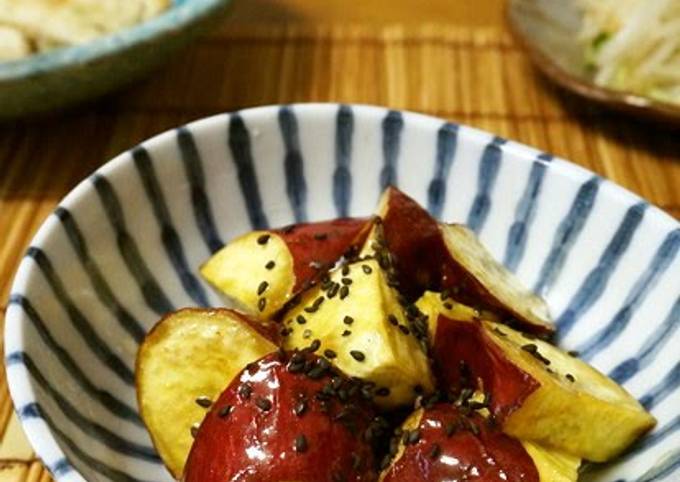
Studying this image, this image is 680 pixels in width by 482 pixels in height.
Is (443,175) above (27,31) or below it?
below

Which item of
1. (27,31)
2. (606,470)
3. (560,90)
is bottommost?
(606,470)

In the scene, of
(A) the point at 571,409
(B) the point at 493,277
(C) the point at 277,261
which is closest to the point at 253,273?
(C) the point at 277,261

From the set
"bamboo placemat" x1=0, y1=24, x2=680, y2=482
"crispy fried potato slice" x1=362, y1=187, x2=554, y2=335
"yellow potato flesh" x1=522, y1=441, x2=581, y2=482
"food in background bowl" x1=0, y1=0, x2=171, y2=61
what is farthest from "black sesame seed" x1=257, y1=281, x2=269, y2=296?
"food in background bowl" x1=0, y1=0, x2=171, y2=61

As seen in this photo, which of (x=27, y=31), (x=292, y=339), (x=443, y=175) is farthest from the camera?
(x=27, y=31)

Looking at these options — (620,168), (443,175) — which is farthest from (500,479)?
(620,168)

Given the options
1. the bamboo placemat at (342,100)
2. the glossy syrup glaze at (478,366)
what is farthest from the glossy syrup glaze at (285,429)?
the bamboo placemat at (342,100)

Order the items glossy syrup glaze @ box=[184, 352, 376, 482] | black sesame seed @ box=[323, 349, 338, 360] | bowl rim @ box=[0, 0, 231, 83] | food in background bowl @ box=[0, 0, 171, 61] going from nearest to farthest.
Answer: glossy syrup glaze @ box=[184, 352, 376, 482]
black sesame seed @ box=[323, 349, 338, 360]
bowl rim @ box=[0, 0, 231, 83]
food in background bowl @ box=[0, 0, 171, 61]

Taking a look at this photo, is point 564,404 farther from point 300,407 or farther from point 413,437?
point 300,407

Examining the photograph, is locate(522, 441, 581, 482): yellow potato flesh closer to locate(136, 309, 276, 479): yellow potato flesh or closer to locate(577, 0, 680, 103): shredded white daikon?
locate(136, 309, 276, 479): yellow potato flesh

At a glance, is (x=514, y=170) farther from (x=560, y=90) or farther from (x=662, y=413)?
(x=560, y=90)

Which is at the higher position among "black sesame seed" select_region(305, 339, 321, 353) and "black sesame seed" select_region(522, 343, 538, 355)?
"black sesame seed" select_region(305, 339, 321, 353)
